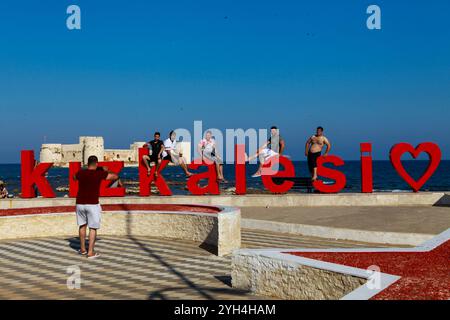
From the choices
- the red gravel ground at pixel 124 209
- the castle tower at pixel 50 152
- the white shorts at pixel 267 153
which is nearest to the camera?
the red gravel ground at pixel 124 209

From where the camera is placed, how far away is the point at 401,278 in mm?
5953

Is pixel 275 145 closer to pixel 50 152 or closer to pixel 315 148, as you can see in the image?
pixel 315 148

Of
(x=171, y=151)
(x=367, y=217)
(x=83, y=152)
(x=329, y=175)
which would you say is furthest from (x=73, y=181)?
(x=83, y=152)

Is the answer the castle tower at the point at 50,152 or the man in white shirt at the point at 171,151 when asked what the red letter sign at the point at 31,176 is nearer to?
the man in white shirt at the point at 171,151

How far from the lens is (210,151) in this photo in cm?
2056

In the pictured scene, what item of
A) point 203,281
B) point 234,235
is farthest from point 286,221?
point 203,281

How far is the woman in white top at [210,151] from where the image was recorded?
66.8 feet

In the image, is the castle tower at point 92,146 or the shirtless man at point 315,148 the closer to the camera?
the shirtless man at point 315,148

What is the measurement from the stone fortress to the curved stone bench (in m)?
151

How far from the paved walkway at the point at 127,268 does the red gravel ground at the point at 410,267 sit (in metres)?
1.59

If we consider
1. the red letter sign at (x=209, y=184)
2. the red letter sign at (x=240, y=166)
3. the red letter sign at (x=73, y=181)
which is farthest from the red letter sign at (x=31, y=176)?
the red letter sign at (x=240, y=166)

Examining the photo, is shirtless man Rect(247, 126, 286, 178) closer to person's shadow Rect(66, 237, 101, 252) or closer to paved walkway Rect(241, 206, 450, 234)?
paved walkway Rect(241, 206, 450, 234)
